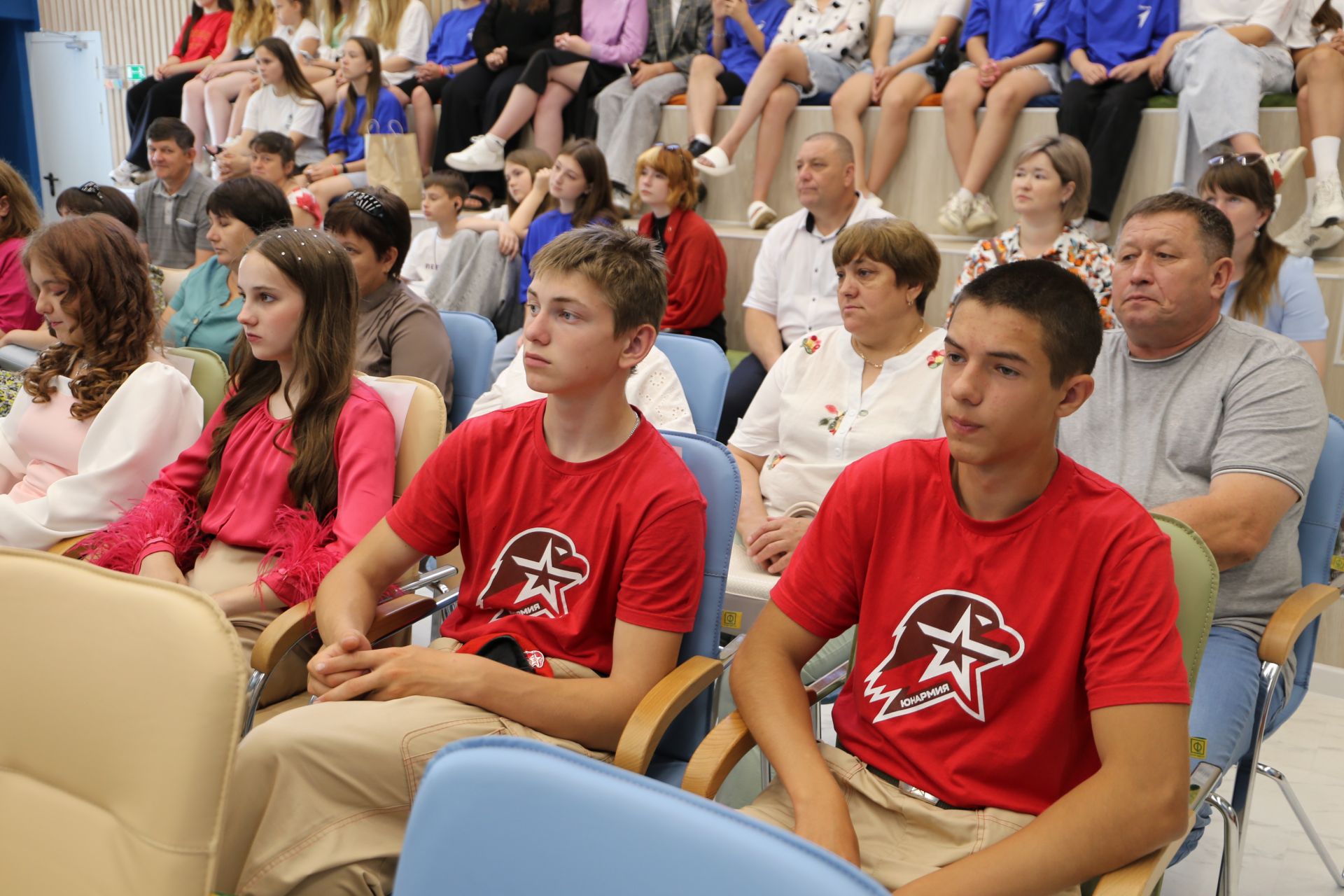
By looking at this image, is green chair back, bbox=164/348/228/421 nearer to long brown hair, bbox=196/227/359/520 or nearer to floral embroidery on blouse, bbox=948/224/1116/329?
long brown hair, bbox=196/227/359/520

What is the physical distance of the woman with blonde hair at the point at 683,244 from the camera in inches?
161

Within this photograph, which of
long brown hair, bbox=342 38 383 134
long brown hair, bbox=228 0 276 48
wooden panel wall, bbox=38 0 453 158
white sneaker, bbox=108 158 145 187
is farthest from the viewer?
wooden panel wall, bbox=38 0 453 158

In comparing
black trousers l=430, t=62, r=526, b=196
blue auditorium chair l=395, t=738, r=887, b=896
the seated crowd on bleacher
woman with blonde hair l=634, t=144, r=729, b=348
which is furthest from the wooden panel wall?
blue auditorium chair l=395, t=738, r=887, b=896

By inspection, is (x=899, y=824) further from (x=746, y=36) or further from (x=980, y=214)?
(x=746, y=36)

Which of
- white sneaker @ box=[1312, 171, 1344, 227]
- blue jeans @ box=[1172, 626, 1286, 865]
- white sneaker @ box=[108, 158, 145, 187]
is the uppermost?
white sneaker @ box=[1312, 171, 1344, 227]

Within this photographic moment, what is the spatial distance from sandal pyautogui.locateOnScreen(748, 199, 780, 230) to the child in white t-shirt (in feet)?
4.17

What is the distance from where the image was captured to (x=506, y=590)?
5.42 feet

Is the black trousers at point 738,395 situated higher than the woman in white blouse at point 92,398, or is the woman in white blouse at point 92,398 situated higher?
the woman in white blouse at point 92,398

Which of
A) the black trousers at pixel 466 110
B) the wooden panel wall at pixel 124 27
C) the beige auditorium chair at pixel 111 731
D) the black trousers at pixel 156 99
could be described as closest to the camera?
the beige auditorium chair at pixel 111 731

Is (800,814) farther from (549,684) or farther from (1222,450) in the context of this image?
(1222,450)

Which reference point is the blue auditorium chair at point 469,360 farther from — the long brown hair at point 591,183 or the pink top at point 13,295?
the pink top at point 13,295

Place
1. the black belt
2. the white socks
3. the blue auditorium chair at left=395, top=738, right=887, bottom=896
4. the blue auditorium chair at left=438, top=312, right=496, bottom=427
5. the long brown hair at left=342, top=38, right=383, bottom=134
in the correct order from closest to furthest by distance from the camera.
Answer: the blue auditorium chair at left=395, top=738, right=887, bottom=896
the black belt
the blue auditorium chair at left=438, top=312, right=496, bottom=427
the white socks
the long brown hair at left=342, top=38, right=383, bottom=134

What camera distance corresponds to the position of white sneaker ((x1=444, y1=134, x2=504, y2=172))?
5555 mm

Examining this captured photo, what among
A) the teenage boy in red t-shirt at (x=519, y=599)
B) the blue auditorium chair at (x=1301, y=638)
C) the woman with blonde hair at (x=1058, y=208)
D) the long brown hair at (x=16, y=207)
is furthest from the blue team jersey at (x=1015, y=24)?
the long brown hair at (x=16, y=207)
